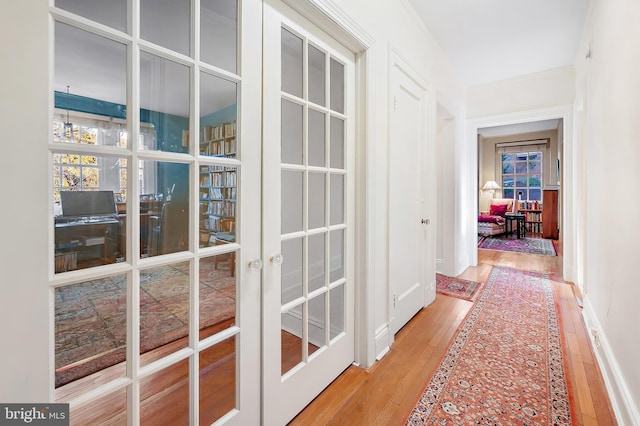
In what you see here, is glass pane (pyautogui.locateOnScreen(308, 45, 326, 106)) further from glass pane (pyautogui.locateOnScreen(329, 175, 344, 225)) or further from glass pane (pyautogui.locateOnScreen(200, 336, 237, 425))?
glass pane (pyautogui.locateOnScreen(200, 336, 237, 425))

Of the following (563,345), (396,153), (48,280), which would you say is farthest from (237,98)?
(563,345)

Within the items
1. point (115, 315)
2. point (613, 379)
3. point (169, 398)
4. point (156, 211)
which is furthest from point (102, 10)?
point (613, 379)

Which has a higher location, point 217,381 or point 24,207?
point 24,207

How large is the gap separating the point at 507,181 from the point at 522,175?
396 millimetres

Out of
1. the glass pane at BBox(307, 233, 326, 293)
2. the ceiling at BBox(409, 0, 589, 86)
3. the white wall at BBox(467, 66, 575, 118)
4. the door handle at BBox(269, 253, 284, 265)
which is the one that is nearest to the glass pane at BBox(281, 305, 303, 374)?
the glass pane at BBox(307, 233, 326, 293)

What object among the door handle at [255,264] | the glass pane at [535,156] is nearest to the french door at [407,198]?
the door handle at [255,264]

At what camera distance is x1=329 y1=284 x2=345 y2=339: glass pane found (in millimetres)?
1775

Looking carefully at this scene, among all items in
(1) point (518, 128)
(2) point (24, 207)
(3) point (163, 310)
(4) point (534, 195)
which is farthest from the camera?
(4) point (534, 195)

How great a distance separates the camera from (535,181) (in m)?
8.45

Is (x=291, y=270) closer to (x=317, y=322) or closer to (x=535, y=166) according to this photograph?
(x=317, y=322)

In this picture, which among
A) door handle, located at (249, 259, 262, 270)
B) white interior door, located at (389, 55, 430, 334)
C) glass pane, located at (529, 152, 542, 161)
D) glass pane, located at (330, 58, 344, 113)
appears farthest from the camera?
glass pane, located at (529, 152, 542, 161)

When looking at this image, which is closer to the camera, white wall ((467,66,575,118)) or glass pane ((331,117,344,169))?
glass pane ((331,117,344,169))

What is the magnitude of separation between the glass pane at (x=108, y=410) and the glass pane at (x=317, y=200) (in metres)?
1.03

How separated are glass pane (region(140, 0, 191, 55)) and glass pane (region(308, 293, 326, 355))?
1.31 meters
